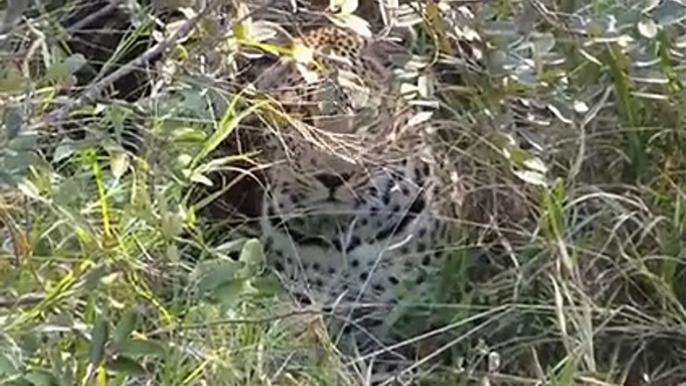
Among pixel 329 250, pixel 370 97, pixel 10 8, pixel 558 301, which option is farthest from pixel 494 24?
pixel 329 250

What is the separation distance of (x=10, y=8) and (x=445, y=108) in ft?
3.87

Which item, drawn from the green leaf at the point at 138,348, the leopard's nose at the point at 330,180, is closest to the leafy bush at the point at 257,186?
the green leaf at the point at 138,348

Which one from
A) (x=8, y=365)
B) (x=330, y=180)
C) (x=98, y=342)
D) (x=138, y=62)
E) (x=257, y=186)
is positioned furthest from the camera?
(x=257, y=186)

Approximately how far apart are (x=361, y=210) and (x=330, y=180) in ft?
0.24

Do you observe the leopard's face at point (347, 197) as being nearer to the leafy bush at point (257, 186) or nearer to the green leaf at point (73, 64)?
the leafy bush at point (257, 186)

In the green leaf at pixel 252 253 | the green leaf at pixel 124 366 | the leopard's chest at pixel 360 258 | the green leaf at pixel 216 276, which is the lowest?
the leopard's chest at pixel 360 258

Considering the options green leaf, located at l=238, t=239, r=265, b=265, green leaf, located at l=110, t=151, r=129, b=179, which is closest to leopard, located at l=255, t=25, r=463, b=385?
green leaf, located at l=238, t=239, r=265, b=265

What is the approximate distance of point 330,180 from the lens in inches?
99.3

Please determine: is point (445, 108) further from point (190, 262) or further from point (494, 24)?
point (494, 24)

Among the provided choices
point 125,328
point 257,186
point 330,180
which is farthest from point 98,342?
point 257,186

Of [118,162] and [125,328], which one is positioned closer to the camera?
A: [125,328]

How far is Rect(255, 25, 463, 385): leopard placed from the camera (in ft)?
8.15

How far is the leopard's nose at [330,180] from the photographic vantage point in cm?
251

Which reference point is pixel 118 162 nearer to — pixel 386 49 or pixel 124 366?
pixel 124 366
